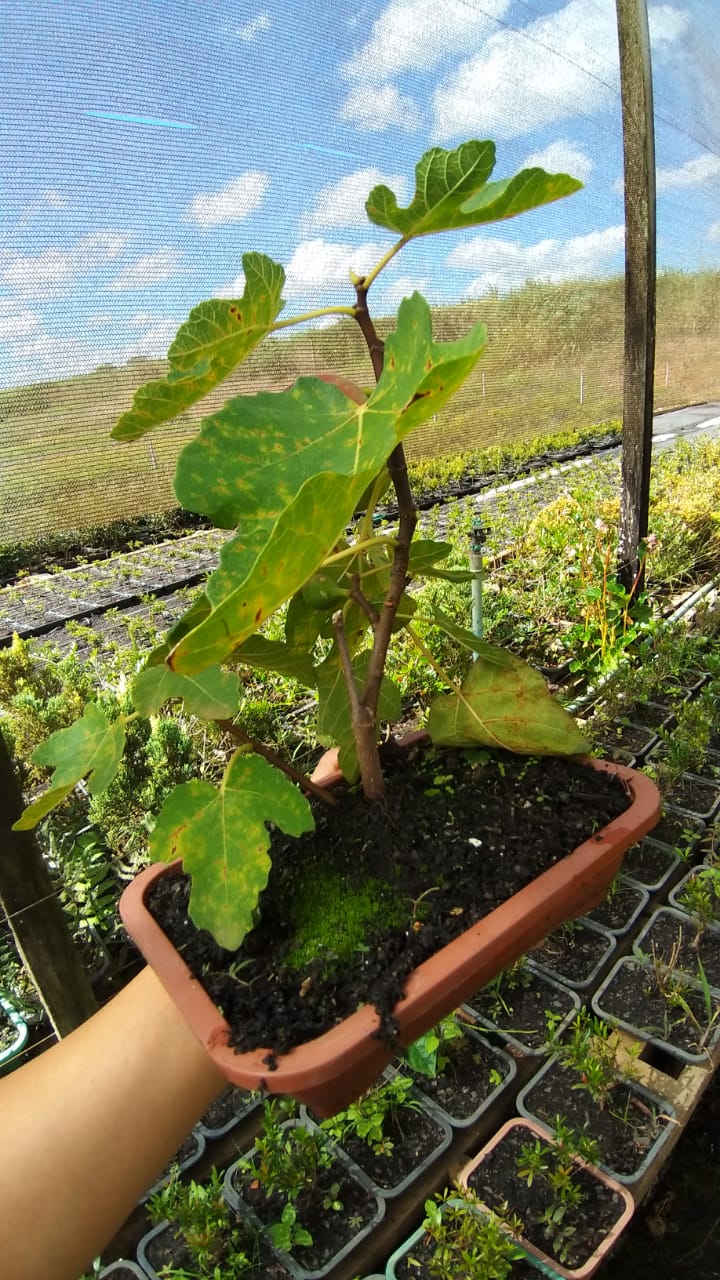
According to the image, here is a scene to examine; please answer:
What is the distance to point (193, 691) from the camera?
52cm

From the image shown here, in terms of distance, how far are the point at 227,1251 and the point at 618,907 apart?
0.85 metres

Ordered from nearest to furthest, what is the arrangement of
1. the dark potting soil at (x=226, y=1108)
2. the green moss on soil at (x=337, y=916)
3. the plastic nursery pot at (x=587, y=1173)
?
the green moss on soil at (x=337, y=916) < the plastic nursery pot at (x=587, y=1173) < the dark potting soil at (x=226, y=1108)

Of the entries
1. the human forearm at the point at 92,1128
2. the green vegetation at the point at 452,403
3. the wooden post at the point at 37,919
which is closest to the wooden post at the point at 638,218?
the green vegetation at the point at 452,403

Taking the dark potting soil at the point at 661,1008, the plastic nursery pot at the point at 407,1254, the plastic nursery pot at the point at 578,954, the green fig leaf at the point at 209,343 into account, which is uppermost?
the green fig leaf at the point at 209,343

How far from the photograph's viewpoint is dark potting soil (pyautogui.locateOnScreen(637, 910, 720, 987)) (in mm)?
1213

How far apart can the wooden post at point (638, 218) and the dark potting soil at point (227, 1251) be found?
2.09 m

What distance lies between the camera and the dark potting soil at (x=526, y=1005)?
1.14 meters

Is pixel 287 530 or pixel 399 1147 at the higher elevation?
pixel 287 530

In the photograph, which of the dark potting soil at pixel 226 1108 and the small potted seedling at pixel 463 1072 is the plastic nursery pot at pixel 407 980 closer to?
the small potted seedling at pixel 463 1072

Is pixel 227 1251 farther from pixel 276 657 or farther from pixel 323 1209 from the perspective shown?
pixel 276 657

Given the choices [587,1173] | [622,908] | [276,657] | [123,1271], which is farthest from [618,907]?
Result: [276,657]

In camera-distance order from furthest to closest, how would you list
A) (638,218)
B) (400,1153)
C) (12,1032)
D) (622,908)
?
(638,218), (622,908), (12,1032), (400,1153)

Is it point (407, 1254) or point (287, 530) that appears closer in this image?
point (287, 530)

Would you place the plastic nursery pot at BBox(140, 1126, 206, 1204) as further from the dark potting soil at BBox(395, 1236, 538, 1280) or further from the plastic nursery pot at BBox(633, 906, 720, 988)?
the plastic nursery pot at BBox(633, 906, 720, 988)
